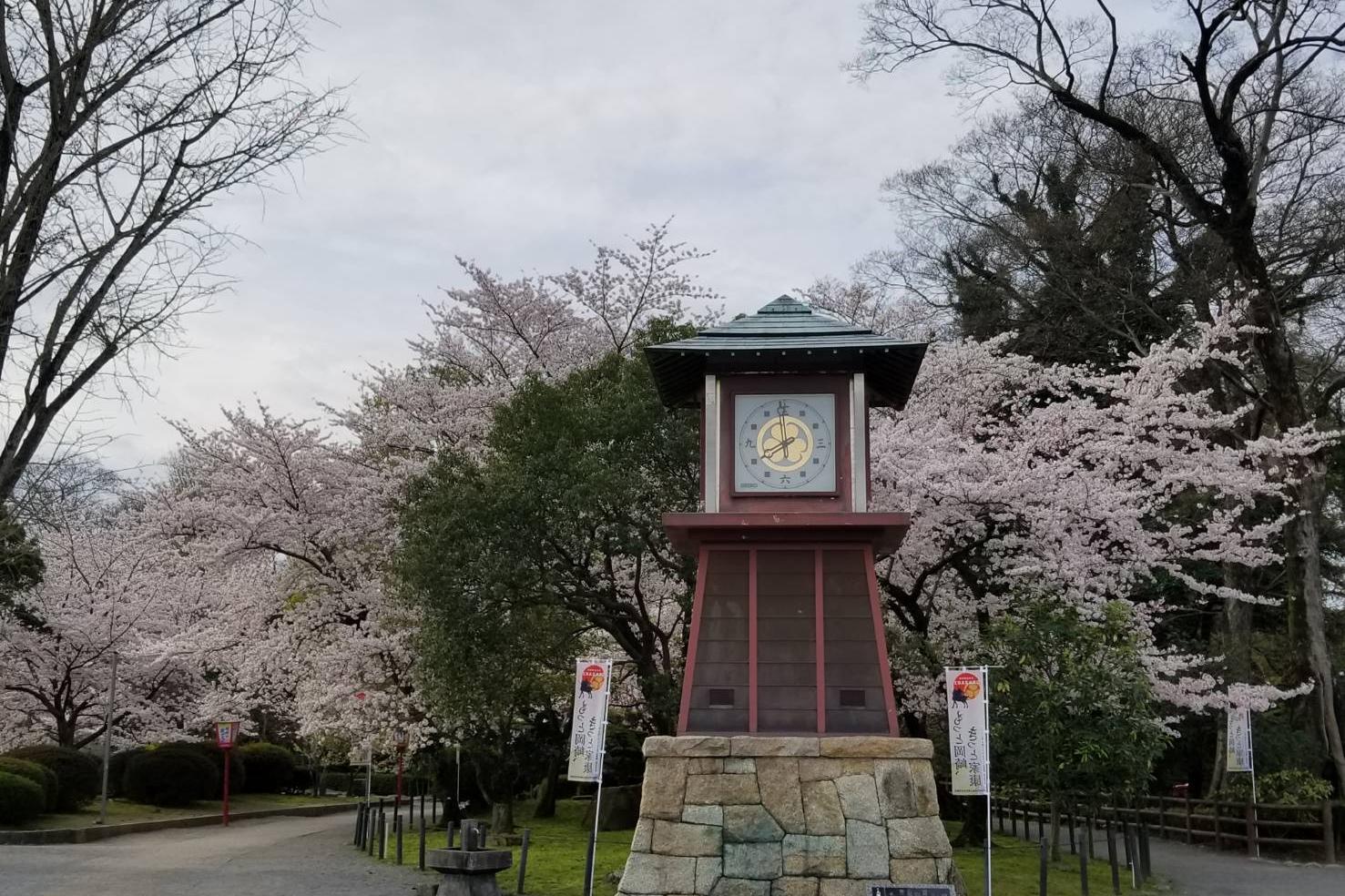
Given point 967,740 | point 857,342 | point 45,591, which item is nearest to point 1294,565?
point 967,740

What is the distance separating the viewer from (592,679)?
1115 cm

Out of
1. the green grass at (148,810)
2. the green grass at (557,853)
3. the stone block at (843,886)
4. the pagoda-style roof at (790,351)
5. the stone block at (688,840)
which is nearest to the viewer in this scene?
the stone block at (843,886)

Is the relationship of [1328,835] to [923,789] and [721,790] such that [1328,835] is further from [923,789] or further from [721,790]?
[721,790]

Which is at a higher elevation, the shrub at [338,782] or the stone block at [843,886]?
the stone block at [843,886]

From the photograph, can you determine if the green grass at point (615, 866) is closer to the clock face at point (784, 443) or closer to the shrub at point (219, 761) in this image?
the clock face at point (784, 443)

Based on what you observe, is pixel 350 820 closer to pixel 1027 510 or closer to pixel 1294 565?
pixel 1027 510

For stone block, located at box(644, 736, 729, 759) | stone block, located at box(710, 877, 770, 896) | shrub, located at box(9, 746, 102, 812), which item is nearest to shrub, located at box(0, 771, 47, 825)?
shrub, located at box(9, 746, 102, 812)

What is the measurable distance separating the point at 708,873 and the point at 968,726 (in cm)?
296

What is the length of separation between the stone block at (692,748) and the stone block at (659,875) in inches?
32.3

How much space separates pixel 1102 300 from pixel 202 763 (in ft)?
67.4

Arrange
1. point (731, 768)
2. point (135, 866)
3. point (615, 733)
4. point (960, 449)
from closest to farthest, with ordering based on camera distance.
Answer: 1. point (731, 768)
2. point (135, 866)
3. point (960, 449)
4. point (615, 733)

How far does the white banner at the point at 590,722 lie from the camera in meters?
10.8

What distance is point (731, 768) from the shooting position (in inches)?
384

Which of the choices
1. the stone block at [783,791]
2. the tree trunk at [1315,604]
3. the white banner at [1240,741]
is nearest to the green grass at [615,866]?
the white banner at [1240,741]
